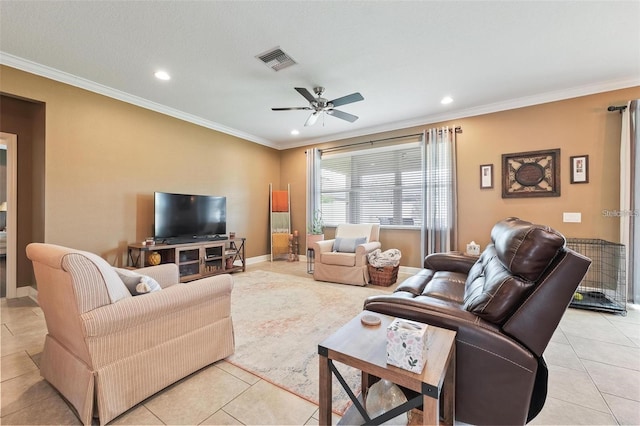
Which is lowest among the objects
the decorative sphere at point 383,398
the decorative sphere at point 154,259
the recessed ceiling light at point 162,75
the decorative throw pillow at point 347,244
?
the decorative sphere at point 383,398

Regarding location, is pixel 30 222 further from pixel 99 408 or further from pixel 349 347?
pixel 349 347

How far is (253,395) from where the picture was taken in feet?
5.31

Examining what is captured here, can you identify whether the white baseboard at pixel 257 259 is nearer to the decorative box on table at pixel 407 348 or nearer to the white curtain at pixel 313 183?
the white curtain at pixel 313 183

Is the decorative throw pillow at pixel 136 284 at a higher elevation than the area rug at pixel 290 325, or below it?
higher

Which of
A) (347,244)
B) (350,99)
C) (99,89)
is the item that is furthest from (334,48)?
(99,89)

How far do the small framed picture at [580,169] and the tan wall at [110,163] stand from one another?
551 cm

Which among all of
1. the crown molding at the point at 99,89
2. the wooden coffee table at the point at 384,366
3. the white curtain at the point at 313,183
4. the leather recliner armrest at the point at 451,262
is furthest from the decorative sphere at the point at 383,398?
the white curtain at the point at 313,183

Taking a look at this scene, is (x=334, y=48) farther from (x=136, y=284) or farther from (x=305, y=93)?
(x=136, y=284)

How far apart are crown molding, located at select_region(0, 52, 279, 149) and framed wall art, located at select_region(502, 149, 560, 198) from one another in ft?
15.9

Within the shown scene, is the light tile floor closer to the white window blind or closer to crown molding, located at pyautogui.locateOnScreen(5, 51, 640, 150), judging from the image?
crown molding, located at pyautogui.locateOnScreen(5, 51, 640, 150)

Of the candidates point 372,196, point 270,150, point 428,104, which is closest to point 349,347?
point 428,104

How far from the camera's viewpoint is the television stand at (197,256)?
3816mm

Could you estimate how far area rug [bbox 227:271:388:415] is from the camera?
5.85 feet

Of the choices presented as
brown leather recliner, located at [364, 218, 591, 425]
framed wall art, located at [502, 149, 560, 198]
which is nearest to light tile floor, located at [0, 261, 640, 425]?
brown leather recliner, located at [364, 218, 591, 425]
